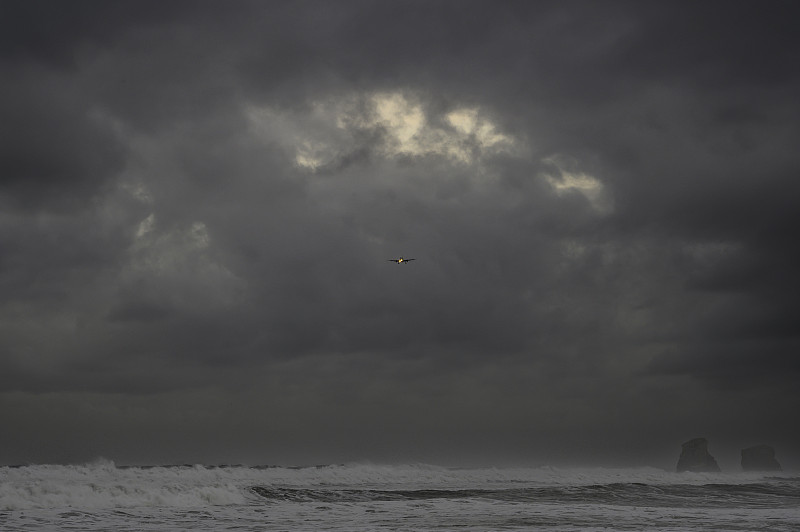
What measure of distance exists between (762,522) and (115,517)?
26.7m

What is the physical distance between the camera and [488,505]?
112ft

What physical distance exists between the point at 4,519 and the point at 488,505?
2230cm

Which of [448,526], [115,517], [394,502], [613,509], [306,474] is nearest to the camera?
[448,526]

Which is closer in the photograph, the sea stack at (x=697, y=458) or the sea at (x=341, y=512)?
the sea at (x=341, y=512)

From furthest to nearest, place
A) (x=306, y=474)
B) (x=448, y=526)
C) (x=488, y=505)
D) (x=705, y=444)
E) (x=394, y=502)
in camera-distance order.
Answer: (x=705, y=444) → (x=306, y=474) → (x=394, y=502) → (x=488, y=505) → (x=448, y=526)

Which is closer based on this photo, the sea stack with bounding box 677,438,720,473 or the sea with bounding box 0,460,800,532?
the sea with bounding box 0,460,800,532

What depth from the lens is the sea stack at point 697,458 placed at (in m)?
167

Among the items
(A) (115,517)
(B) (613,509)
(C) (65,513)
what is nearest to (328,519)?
(A) (115,517)

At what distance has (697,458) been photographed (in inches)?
6683

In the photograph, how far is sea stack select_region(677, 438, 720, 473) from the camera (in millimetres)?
166925

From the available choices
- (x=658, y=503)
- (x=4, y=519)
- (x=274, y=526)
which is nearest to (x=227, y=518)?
(x=274, y=526)

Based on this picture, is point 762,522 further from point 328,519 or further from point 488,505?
point 328,519

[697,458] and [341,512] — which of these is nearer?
[341,512]

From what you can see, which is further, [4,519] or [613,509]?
[613,509]
